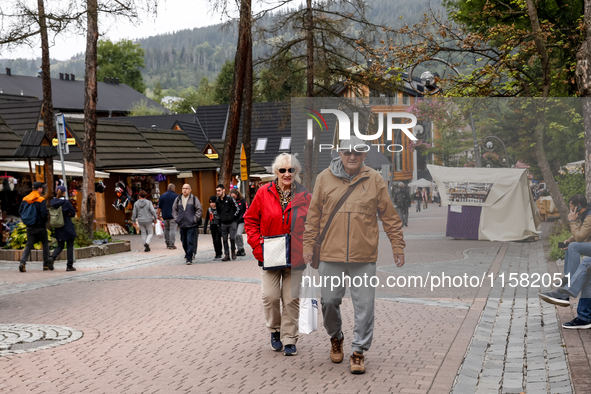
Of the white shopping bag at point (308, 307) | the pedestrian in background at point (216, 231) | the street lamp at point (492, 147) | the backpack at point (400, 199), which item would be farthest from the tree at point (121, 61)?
the white shopping bag at point (308, 307)

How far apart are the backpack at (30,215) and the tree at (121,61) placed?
82142 millimetres

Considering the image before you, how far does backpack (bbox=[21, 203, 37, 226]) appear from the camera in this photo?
13508 millimetres

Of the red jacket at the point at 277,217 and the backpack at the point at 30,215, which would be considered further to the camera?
the backpack at the point at 30,215

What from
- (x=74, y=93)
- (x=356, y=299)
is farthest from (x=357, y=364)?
(x=74, y=93)

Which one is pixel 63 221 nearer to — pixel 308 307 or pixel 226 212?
pixel 226 212

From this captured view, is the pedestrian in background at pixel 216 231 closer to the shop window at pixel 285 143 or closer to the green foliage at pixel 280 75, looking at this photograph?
the green foliage at pixel 280 75

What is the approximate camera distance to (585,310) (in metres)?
7.36

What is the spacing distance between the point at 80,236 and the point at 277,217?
461 inches

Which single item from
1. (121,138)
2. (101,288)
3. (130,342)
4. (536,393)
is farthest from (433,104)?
(121,138)

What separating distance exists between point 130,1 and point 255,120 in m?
11.9

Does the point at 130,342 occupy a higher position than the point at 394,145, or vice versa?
the point at 394,145

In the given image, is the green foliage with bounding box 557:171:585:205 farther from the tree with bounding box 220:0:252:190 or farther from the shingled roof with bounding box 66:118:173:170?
the shingled roof with bounding box 66:118:173:170

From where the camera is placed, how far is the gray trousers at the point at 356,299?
19.6 ft

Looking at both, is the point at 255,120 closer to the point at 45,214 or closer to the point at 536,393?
the point at 45,214
